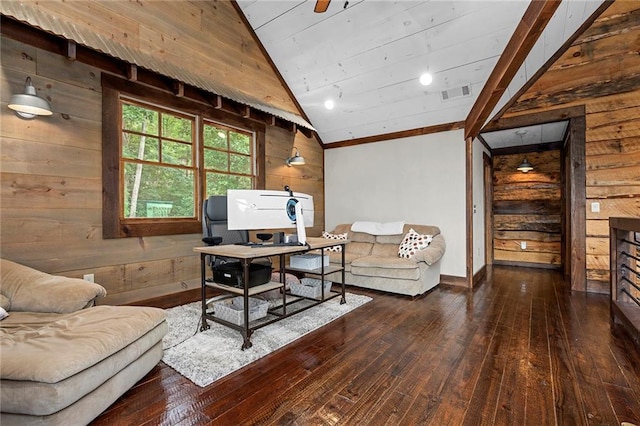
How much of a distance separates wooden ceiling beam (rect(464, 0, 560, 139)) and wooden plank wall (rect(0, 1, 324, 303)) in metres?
3.47

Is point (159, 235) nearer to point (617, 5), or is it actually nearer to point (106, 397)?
point (106, 397)

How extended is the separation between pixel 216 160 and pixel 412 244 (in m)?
2.97

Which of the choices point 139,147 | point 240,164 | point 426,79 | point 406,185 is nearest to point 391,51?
point 426,79

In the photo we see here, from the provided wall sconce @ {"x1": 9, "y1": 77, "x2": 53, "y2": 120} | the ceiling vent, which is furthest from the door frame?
wall sconce @ {"x1": 9, "y1": 77, "x2": 53, "y2": 120}

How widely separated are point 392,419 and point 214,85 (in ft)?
12.3

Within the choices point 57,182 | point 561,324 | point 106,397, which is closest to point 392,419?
point 106,397

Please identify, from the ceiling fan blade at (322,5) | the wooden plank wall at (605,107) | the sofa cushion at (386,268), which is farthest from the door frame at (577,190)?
the ceiling fan blade at (322,5)

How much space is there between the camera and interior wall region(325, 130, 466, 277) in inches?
175

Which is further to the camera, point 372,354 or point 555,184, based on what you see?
point 555,184

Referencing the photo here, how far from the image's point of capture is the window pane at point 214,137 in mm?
3951

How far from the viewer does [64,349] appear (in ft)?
4.75

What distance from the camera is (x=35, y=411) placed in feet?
4.31

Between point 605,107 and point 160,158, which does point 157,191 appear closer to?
point 160,158

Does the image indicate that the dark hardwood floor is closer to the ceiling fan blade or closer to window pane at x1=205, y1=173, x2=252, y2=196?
window pane at x1=205, y1=173, x2=252, y2=196
